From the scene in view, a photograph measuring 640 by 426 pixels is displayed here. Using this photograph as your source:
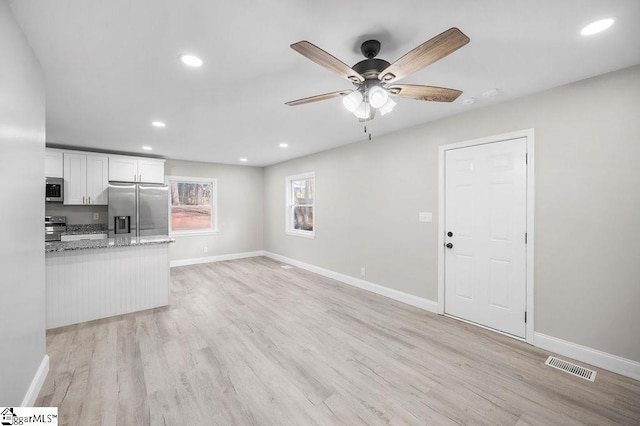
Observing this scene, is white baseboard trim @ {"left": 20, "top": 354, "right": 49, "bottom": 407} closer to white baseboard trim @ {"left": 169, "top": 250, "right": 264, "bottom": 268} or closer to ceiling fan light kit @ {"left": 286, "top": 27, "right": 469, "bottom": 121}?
ceiling fan light kit @ {"left": 286, "top": 27, "right": 469, "bottom": 121}

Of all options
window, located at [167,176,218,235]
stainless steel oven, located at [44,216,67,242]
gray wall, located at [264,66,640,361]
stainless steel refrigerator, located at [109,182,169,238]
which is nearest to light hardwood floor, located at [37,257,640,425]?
gray wall, located at [264,66,640,361]

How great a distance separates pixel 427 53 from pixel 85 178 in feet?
20.2

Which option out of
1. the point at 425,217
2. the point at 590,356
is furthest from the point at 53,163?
the point at 590,356

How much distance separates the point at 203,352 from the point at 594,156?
162 inches

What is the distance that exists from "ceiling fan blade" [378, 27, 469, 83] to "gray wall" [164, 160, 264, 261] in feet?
19.2

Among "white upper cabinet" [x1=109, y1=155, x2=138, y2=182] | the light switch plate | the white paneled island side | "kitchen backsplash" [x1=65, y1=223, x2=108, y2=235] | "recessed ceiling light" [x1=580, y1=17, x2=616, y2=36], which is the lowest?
the white paneled island side

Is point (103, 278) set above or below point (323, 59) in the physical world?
below

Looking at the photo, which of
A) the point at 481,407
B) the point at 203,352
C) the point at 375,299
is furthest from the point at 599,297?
the point at 203,352

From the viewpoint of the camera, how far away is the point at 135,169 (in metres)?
5.48

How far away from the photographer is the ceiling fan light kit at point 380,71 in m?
1.44

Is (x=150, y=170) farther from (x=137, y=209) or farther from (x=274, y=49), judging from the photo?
(x=274, y=49)

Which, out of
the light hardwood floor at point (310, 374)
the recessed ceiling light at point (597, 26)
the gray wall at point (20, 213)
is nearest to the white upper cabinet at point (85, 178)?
the light hardwood floor at point (310, 374)

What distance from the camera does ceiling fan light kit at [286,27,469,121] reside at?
1438 mm

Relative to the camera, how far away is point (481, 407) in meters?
1.89
